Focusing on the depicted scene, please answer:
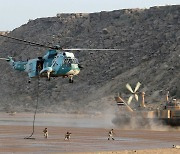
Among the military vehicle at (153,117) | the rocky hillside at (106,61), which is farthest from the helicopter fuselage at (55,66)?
the rocky hillside at (106,61)

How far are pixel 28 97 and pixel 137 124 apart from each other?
56.8 meters

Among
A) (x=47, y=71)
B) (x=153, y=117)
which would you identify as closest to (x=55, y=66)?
(x=47, y=71)

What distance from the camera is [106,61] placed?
394ft

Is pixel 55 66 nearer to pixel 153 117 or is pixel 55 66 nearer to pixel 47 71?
pixel 47 71

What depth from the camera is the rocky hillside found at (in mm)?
104312

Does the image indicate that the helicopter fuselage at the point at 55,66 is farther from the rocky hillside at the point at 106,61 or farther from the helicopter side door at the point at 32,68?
the rocky hillside at the point at 106,61

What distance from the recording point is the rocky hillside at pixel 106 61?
10431cm

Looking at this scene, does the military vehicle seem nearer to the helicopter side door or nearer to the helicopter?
the helicopter

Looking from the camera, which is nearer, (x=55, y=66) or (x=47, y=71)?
(x=47, y=71)

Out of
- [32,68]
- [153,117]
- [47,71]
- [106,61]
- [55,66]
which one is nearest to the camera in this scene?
[47,71]

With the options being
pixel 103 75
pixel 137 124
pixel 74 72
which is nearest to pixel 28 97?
pixel 103 75

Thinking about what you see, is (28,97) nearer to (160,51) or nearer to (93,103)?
(93,103)

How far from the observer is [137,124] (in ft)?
204

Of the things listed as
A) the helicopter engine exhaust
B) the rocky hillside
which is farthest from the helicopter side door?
the rocky hillside
